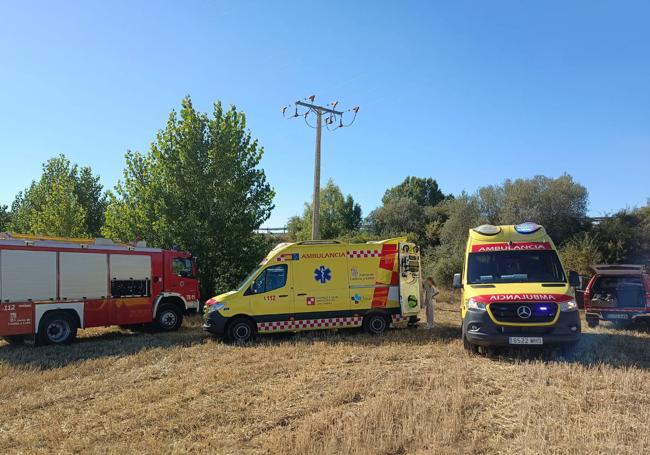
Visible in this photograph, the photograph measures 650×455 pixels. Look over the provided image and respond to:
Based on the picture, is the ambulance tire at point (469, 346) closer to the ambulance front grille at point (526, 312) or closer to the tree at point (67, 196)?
the ambulance front grille at point (526, 312)

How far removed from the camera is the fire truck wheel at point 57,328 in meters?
12.7

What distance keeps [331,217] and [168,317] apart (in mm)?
33470

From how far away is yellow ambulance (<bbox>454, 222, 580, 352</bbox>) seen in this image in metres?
8.76

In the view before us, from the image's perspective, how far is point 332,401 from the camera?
257 inches

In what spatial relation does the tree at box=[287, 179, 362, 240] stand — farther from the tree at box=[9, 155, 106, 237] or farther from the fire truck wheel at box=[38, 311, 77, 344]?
the fire truck wheel at box=[38, 311, 77, 344]

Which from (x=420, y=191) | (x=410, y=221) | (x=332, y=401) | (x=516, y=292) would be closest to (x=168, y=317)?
(x=332, y=401)

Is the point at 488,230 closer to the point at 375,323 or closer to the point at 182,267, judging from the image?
the point at 375,323

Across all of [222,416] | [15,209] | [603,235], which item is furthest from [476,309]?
[15,209]

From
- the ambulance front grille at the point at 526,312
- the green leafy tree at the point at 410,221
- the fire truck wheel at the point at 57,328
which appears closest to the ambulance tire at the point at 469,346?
the ambulance front grille at the point at 526,312

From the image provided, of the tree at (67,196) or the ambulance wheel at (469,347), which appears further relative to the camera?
the tree at (67,196)

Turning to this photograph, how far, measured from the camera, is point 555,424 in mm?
5414

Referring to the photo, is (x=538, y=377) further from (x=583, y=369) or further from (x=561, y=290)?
(x=561, y=290)

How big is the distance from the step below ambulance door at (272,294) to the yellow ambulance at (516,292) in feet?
14.0

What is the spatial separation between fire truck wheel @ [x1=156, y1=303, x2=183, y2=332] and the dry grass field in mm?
4688
